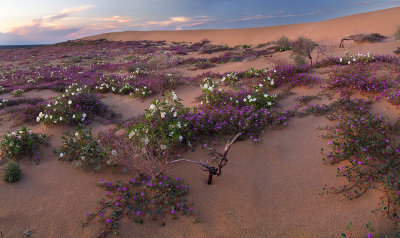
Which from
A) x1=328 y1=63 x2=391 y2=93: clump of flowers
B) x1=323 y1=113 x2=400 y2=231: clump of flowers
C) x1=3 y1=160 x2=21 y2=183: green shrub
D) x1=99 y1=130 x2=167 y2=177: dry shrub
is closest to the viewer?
x1=323 y1=113 x2=400 y2=231: clump of flowers

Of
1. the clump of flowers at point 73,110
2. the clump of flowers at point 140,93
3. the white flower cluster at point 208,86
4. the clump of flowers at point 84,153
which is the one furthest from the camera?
the clump of flowers at point 140,93

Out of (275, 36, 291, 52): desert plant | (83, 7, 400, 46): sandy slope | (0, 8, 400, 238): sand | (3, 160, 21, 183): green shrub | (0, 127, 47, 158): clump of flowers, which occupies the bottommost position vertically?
(0, 8, 400, 238): sand

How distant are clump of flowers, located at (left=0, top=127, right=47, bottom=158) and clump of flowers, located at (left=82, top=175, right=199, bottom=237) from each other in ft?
7.82

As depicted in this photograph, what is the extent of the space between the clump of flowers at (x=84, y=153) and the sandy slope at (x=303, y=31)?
683 inches

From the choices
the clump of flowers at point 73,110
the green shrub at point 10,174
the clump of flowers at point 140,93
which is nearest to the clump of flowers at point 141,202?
the green shrub at point 10,174

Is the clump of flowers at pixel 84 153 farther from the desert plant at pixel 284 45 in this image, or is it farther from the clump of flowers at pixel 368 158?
the desert plant at pixel 284 45

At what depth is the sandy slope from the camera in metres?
31.8

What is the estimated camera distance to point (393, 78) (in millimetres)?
7801

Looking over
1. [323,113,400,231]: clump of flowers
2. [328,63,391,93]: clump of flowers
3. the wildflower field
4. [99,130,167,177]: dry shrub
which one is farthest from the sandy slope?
[99,130,167,177]: dry shrub

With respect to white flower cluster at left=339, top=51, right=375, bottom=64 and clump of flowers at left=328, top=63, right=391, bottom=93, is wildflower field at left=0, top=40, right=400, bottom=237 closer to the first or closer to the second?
clump of flowers at left=328, top=63, right=391, bottom=93

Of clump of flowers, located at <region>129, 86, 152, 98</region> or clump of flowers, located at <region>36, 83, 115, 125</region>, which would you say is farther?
clump of flowers, located at <region>129, 86, 152, 98</region>

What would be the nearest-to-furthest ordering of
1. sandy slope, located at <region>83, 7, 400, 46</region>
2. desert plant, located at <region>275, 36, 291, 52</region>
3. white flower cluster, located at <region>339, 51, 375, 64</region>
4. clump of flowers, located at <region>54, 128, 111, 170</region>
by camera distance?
1. clump of flowers, located at <region>54, 128, 111, 170</region>
2. white flower cluster, located at <region>339, 51, 375, 64</region>
3. desert plant, located at <region>275, 36, 291, 52</region>
4. sandy slope, located at <region>83, 7, 400, 46</region>

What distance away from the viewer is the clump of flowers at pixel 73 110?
691 centimetres

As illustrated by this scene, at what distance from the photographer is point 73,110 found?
7.47 m
